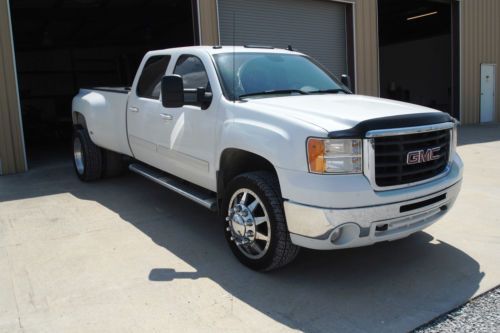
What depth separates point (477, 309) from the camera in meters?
3.43

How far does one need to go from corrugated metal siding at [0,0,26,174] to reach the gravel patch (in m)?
7.66

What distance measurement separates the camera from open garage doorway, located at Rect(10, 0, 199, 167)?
621 inches

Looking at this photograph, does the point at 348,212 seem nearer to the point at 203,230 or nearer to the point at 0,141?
the point at 203,230

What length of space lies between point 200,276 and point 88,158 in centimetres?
396

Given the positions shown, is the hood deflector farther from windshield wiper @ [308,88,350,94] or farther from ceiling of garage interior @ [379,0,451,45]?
ceiling of garage interior @ [379,0,451,45]

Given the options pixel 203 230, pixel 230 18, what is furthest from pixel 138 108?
pixel 230 18

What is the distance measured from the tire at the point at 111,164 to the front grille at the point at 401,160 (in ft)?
16.5

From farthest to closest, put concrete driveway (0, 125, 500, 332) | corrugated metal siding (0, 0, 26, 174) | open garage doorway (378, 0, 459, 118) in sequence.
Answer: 1. open garage doorway (378, 0, 459, 118)
2. corrugated metal siding (0, 0, 26, 174)
3. concrete driveway (0, 125, 500, 332)

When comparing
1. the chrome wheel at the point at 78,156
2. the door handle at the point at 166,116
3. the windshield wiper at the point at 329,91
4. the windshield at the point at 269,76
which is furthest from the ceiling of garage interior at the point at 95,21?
the windshield wiper at the point at 329,91

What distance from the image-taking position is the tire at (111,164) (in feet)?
24.3

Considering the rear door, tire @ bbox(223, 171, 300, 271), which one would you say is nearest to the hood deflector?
tire @ bbox(223, 171, 300, 271)

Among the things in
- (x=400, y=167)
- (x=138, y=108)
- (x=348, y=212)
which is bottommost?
(x=348, y=212)

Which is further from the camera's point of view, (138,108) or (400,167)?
(138,108)

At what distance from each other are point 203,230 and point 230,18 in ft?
22.2
